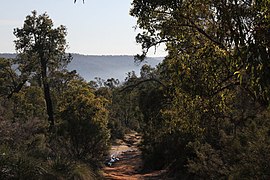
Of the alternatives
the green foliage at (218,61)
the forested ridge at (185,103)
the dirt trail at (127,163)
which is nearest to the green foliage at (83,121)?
the forested ridge at (185,103)

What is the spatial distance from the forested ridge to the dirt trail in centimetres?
110

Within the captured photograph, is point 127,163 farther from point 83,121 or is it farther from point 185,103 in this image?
point 185,103

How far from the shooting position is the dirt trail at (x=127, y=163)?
23.1 m

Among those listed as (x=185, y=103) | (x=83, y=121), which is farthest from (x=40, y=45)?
(x=185, y=103)

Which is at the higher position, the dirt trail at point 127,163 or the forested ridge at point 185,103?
the forested ridge at point 185,103

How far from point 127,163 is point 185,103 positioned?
84.0 feet

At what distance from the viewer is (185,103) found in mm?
9234

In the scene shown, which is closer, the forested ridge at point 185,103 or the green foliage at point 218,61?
the green foliage at point 218,61

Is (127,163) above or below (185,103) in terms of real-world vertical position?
below

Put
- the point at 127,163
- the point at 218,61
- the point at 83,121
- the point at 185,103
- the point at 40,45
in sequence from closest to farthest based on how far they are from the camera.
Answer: the point at 218,61 < the point at 185,103 < the point at 83,121 < the point at 40,45 < the point at 127,163

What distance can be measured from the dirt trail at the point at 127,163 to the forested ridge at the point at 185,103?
1.10m

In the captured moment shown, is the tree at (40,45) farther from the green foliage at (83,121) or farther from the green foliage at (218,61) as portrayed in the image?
the green foliage at (218,61)

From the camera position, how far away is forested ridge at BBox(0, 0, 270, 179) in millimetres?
6871

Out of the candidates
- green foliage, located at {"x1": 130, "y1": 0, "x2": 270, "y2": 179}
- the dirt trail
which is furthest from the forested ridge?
the dirt trail
